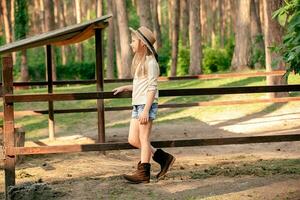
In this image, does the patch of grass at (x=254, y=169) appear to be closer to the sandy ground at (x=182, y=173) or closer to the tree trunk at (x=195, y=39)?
the sandy ground at (x=182, y=173)

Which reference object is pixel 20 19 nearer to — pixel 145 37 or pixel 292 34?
pixel 145 37

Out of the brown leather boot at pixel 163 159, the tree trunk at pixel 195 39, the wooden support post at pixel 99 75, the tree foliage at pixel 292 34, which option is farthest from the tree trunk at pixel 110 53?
the tree foliage at pixel 292 34

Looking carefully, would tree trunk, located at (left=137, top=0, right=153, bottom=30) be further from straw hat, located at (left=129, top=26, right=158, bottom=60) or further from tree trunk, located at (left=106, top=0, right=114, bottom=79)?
straw hat, located at (left=129, top=26, right=158, bottom=60)

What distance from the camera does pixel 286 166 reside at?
27.7ft

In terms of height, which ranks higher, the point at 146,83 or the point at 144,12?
the point at 144,12

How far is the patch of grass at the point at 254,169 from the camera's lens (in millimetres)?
7848

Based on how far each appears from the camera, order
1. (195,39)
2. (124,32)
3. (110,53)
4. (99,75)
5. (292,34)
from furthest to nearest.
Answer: (110,53), (195,39), (124,32), (99,75), (292,34)

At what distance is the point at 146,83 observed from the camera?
22.7 feet

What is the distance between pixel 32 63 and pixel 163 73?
38.0ft

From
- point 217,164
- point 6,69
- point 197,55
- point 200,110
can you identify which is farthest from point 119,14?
point 6,69

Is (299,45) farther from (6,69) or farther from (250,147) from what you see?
(250,147)

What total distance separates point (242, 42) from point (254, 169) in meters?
18.0

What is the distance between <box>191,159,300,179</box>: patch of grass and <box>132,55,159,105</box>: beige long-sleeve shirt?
53.9 inches

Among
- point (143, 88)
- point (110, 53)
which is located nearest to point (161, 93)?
point (143, 88)
